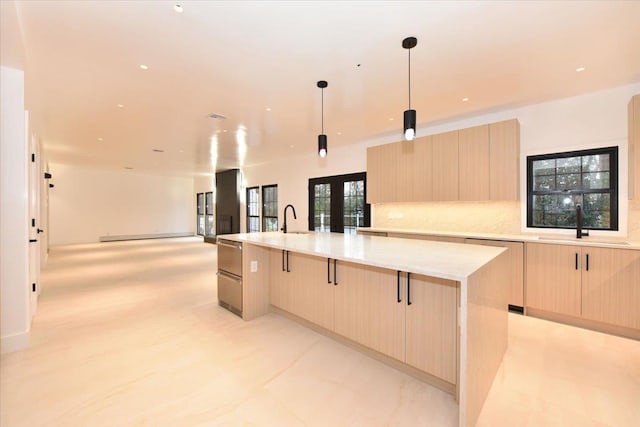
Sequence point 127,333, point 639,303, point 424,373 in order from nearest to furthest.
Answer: point 424,373 < point 639,303 < point 127,333

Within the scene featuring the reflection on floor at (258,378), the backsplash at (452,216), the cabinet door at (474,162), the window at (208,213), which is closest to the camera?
the reflection on floor at (258,378)

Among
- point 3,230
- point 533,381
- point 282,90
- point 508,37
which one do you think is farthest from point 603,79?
point 3,230

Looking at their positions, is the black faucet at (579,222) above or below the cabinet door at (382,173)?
below

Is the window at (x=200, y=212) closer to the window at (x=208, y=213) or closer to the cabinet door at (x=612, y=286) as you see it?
the window at (x=208, y=213)

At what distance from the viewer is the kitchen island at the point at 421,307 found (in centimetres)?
179

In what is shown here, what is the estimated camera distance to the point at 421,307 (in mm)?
2283

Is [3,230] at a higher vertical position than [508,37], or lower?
lower

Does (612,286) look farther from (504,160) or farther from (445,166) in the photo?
(445,166)

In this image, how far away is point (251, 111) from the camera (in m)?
4.25

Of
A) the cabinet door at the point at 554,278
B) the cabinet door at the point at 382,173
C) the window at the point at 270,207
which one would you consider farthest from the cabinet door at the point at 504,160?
the window at the point at 270,207

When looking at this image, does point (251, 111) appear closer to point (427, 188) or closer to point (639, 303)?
point (427, 188)

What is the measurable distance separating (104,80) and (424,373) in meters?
4.31

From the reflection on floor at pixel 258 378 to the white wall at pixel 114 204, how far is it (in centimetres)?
876

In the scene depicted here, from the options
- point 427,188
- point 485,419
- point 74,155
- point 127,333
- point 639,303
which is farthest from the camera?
point 74,155
